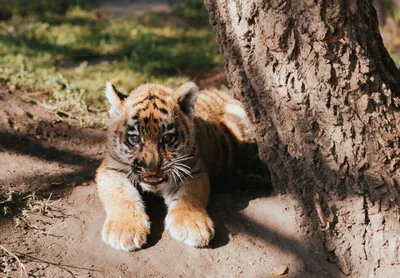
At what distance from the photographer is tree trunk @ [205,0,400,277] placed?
10.9ft

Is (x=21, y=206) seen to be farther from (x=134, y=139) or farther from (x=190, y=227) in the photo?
(x=190, y=227)

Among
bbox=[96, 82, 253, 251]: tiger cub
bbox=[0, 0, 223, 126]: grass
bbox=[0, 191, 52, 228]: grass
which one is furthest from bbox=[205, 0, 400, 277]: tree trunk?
bbox=[0, 0, 223, 126]: grass

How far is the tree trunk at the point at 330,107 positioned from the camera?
333cm

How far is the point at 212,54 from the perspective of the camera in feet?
24.4

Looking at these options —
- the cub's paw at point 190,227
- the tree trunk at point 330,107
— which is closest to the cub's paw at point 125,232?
the cub's paw at point 190,227

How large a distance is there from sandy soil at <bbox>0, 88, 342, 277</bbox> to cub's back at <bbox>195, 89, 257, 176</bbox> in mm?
373

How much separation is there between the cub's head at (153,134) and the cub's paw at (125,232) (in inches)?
11.0

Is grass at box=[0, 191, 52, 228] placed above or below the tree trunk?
below

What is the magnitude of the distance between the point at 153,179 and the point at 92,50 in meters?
3.97

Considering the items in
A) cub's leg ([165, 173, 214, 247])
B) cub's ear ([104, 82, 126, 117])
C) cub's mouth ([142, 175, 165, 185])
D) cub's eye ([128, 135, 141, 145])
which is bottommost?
cub's leg ([165, 173, 214, 247])

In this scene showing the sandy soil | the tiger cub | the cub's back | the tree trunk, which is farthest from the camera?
the cub's back

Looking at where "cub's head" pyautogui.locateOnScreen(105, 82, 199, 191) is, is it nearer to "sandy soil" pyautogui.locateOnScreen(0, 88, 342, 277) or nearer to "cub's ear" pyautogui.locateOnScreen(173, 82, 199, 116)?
"cub's ear" pyautogui.locateOnScreen(173, 82, 199, 116)

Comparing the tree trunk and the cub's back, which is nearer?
the tree trunk

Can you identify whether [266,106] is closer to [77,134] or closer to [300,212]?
[300,212]
